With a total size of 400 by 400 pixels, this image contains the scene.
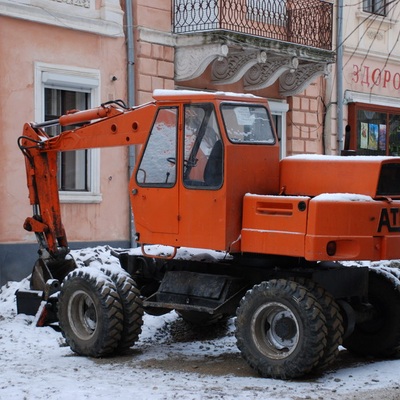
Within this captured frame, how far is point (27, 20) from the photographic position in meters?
15.0

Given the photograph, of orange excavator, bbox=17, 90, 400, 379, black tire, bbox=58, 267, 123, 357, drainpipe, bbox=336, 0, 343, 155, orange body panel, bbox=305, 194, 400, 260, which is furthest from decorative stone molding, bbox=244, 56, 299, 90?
orange body panel, bbox=305, 194, 400, 260

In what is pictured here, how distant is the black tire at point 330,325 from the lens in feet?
30.0

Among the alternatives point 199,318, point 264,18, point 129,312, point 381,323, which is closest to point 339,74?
point 264,18

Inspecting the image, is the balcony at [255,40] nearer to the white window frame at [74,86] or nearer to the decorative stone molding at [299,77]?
the decorative stone molding at [299,77]

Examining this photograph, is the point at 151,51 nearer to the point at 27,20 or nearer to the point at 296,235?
the point at 27,20

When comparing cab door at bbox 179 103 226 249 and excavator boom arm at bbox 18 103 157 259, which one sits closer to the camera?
cab door at bbox 179 103 226 249

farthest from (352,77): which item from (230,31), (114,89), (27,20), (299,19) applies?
(27,20)

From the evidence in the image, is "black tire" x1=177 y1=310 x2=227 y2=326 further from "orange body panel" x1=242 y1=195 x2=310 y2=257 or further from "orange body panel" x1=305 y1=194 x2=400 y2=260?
"orange body panel" x1=305 y1=194 x2=400 y2=260

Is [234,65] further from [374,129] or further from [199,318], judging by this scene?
[199,318]

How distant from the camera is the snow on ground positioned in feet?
27.8

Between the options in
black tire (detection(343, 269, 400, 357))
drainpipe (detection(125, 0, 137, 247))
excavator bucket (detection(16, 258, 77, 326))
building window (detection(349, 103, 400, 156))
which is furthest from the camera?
building window (detection(349, 103, 400, 156))

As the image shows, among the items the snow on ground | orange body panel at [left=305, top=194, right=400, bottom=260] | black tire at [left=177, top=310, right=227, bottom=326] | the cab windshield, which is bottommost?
the snow on ground

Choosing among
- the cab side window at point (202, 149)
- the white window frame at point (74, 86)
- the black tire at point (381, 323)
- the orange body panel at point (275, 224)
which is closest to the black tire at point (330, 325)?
the orange body panel at point (275, 224)

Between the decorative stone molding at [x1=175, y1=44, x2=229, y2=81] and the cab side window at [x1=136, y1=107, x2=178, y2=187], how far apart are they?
6956mm
